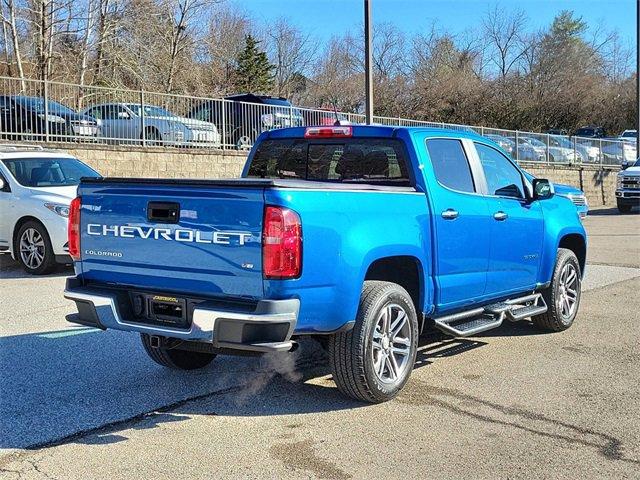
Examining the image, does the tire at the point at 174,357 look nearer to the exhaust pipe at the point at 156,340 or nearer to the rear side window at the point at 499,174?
the exhaust pipe at the point at 156,340

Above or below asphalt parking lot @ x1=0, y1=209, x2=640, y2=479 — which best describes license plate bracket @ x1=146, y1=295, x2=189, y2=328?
above

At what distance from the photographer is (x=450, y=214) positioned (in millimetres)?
5633

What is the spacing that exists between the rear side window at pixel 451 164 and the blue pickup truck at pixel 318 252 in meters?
0.01

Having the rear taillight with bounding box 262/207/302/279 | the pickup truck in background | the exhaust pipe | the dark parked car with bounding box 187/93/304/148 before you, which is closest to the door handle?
the rear taillight with bounding box 262/207/302/279

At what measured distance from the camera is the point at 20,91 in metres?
15.5

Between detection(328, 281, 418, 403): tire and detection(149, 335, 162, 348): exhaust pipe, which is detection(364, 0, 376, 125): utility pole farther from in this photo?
detection(149, 335, 162, 348): exhaust pipe

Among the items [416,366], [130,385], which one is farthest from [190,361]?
[416,366]

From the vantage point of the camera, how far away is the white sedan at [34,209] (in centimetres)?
1073

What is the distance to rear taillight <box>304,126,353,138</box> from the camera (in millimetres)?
5973

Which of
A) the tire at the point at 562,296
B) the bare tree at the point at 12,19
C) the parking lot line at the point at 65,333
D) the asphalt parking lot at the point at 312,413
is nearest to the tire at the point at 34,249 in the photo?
the asphalt parking lot at the point at 312,413

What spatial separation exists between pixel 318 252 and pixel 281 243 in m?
0.28

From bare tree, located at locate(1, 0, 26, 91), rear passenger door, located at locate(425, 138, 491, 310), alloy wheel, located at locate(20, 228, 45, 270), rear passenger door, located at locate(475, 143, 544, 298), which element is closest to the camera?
rear passenger door, located at locate(425, 138, 491, 310)

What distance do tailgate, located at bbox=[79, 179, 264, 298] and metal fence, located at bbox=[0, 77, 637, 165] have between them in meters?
8.57

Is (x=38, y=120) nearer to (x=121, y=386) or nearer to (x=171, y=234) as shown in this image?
(x=121, y=386)
